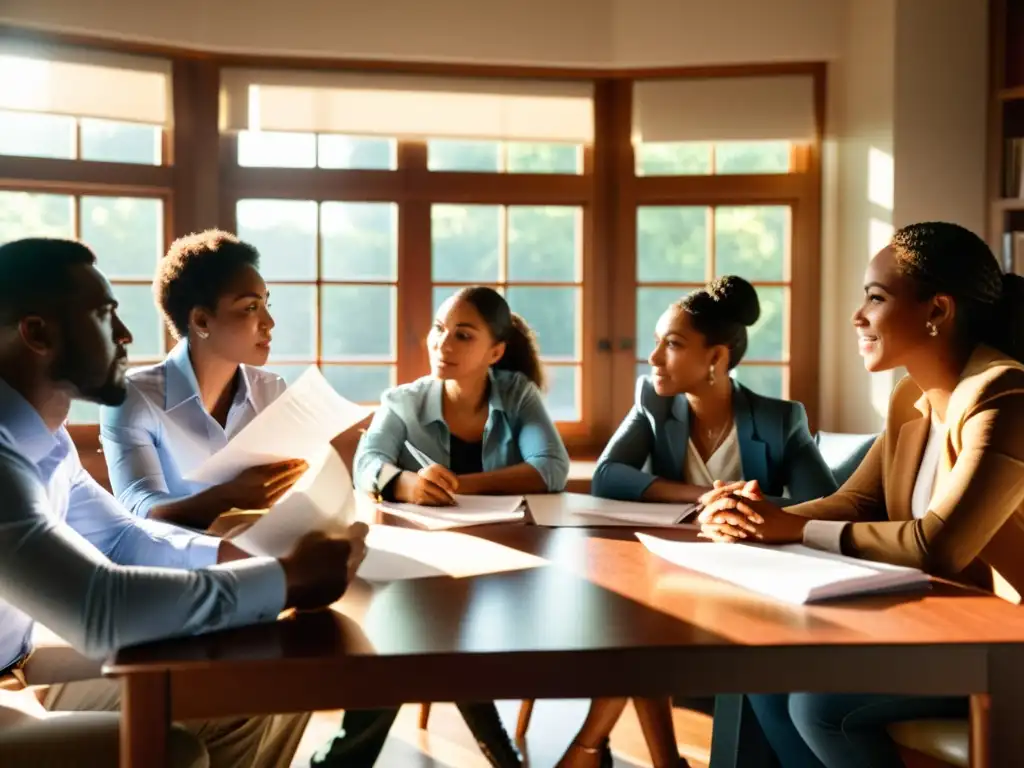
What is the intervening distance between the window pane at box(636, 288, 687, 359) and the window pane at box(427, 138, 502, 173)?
77 centimetres

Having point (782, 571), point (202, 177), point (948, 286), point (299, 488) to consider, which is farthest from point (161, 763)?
point (202, 177)

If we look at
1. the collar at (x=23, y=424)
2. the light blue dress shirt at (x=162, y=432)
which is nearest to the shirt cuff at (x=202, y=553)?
the collar at (x=23, y=424)

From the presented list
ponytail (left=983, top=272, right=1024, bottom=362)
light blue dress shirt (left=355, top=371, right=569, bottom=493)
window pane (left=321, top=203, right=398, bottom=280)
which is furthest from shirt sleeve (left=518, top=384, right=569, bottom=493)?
window pane (left=321, top=203, right=398, bottom=280)

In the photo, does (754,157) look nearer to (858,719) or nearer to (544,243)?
(544,243)

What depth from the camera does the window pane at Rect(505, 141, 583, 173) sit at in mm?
4270

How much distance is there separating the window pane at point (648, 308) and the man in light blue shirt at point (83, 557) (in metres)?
2.74

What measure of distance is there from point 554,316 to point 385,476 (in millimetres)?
1958

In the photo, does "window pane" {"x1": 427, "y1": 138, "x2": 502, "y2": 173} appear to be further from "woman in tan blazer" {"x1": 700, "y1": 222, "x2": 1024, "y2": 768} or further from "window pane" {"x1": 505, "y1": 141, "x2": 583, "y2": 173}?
"woman in tan blazer" {"x1": 700, "y1": 222, "x2": 1024, "y2": 768}

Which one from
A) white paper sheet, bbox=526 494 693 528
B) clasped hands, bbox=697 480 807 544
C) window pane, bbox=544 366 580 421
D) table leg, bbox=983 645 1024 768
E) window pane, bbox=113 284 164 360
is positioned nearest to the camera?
table leg, bbox=983 645 1024 768

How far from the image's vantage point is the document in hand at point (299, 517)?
1.37 meters

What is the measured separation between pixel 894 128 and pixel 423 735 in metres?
2.57

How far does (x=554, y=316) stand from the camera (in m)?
4.32

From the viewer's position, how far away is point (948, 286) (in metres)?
1.81

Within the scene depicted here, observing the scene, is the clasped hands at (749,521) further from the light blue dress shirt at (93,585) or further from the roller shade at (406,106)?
the roller shade at (406,106)
